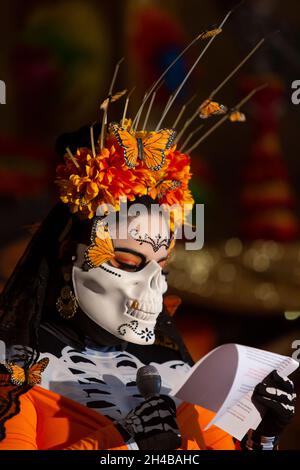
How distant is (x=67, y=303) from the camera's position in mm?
1843

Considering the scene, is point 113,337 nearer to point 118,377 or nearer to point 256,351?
point 118,377

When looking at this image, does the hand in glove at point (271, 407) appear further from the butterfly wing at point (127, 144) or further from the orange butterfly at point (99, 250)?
the butterfly wing at point (127, 144)

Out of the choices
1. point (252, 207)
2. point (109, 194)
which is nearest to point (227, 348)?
point (109, 194)

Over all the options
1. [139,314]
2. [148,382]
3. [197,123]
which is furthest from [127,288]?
[197,123]

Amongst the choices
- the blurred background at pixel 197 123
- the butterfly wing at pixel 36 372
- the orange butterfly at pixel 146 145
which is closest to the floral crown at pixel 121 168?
the orange butterfly at pixel 146 145

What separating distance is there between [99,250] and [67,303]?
14 cm

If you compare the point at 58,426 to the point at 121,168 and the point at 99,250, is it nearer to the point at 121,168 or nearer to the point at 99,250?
the point at 99,250

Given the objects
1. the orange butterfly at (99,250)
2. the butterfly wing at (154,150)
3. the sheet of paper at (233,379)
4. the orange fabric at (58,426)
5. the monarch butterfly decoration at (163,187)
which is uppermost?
the butterfly wing at (154,150)

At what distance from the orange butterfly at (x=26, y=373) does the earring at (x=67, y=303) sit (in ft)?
0.41

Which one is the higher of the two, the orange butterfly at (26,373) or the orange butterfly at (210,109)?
the orange butterfly at (210,109)

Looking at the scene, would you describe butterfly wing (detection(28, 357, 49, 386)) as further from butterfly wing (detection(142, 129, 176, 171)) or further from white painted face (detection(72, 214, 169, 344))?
butterfly wing (detection(142, 129, 176, 171))

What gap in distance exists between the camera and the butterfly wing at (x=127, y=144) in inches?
70.3

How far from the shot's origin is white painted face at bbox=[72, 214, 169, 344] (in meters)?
1.81

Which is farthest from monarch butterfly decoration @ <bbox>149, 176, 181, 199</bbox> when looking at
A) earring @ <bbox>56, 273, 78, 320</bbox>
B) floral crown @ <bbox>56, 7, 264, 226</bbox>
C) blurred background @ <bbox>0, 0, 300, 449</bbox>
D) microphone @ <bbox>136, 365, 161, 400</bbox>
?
blurred background @ <bbox>0, 0, 300, 449</bbox>
